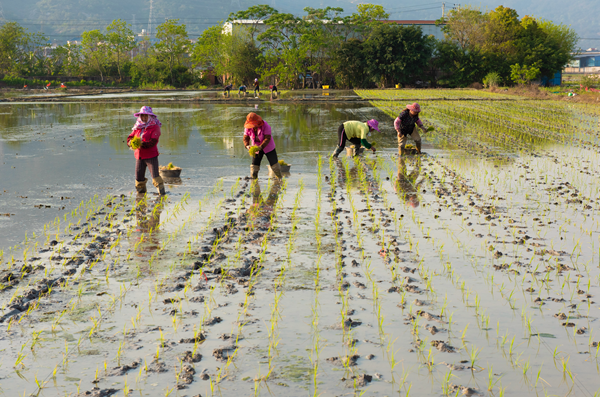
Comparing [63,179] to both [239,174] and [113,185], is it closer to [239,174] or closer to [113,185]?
[113,185]

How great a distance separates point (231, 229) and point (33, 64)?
69.6 metres

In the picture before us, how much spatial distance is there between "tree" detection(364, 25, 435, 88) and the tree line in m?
0.09

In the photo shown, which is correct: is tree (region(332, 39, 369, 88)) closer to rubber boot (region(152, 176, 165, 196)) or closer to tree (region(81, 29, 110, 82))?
tree (region(81, 29, 110, 82))

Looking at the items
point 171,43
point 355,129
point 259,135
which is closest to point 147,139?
point 259,135

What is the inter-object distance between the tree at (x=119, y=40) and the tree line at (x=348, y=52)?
173mm

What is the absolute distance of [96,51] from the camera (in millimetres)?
65062

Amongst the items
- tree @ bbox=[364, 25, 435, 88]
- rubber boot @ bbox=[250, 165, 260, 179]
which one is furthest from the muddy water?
tree @ bbox=[364, 25, 435, 88]

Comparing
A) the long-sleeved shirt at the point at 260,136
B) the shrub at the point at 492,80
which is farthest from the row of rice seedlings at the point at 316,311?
the shrub at the point at 492,80

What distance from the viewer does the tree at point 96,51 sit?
65.2 metres

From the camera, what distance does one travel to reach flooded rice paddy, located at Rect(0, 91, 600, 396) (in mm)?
3910

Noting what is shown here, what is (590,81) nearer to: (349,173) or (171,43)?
(349,173)

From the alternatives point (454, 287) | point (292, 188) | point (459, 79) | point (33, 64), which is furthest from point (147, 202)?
point (33, 64)

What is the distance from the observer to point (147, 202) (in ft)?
29.6

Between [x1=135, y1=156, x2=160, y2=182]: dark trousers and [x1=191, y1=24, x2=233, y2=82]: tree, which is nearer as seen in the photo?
[x1=135, y1=156, x2=160, y2=182]: dark trousers
